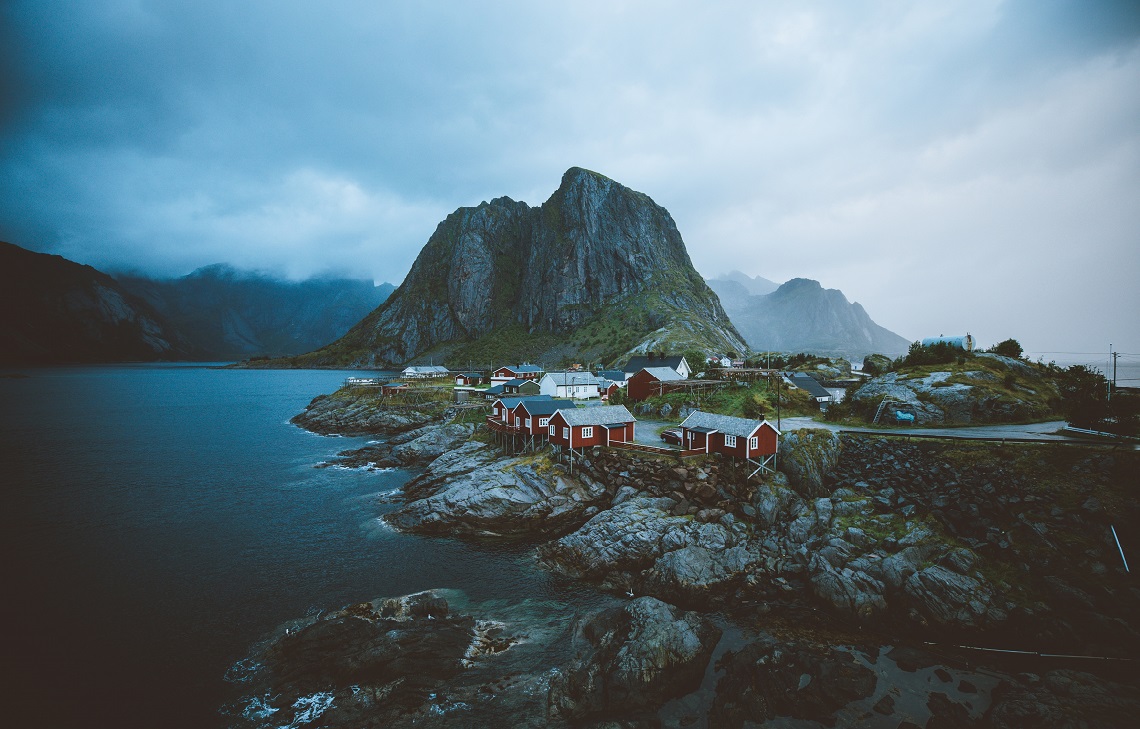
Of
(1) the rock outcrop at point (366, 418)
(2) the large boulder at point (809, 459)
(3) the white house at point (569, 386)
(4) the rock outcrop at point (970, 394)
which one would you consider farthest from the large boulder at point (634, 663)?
(1) the rock outcrop at point (366, 418)

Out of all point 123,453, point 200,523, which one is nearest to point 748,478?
point 200,523

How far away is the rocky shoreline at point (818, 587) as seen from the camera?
1688 centimetres

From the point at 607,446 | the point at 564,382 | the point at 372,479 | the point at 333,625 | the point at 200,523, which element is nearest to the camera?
the point at 333,625

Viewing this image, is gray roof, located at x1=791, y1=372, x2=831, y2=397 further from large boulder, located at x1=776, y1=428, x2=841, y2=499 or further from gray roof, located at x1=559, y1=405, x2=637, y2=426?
gray roof, located at x1=559, y1=405, x2=637, y2=426

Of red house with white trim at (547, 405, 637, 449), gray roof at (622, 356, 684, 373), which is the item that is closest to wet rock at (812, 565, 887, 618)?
red house with white trim at (547, 405, 637, 449)

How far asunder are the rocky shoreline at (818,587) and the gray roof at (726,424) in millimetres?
3010

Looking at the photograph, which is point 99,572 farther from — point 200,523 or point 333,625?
point 333,625

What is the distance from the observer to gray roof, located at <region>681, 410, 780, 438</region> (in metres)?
35.1

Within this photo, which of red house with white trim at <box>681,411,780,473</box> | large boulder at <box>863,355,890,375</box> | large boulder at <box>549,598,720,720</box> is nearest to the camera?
large boulder at <box>549,598,720,720</box>

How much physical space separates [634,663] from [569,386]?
56.8 meters

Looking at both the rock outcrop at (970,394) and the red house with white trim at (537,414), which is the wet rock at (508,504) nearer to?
the red house with white trim at (537,414)

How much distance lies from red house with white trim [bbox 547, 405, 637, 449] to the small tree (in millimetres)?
55416

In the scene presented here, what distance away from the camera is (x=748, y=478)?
34.8 metres

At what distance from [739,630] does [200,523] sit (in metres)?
42.5
